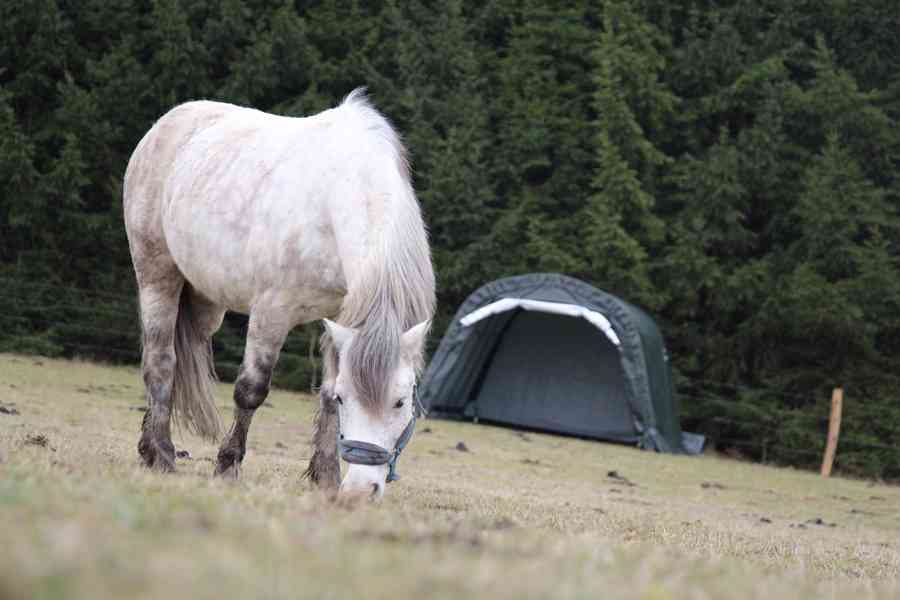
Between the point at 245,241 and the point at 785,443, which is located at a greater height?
the point at 245,241

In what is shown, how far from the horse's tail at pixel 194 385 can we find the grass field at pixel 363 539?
33cm

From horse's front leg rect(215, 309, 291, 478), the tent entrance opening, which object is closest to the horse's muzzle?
horse's front leg rect(215, 309, 291, 478)

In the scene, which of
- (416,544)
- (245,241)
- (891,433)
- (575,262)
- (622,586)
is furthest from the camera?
(575,262)

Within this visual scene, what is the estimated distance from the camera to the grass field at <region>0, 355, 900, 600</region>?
182 cm

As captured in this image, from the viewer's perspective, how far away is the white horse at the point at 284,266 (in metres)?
4.62

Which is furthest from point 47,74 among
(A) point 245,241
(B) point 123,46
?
(A) point 245,241

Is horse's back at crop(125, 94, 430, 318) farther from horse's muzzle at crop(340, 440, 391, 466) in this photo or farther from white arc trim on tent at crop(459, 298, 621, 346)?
white arc trim on tent at crop(459, 298, 621, 346)

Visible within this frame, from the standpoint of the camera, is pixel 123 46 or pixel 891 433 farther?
pixel 123 46

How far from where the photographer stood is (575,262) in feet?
55.9

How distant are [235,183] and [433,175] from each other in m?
11.9

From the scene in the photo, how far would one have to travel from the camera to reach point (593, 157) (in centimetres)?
1814

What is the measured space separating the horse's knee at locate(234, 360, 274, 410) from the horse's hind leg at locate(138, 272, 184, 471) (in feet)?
1.76

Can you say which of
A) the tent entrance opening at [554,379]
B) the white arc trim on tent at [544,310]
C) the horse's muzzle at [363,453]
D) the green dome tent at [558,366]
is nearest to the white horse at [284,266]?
the horse's muzzle at [363,453]

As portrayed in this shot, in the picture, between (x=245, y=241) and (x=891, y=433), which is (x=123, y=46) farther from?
(x=245, y=241)
